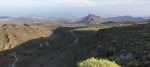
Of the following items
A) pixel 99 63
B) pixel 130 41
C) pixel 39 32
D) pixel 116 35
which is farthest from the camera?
pixel 39 32

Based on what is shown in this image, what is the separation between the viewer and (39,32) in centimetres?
11544

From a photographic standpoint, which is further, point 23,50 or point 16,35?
point 16,35

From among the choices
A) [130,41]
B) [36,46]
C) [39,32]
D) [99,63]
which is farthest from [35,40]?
[99,63]

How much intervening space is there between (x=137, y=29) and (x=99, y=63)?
32.5 metres

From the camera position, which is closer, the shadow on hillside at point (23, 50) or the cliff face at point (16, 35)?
the shadow on hillside at point (23, 50)

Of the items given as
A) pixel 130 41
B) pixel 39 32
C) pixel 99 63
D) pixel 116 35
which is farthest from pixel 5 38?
pixel 99 63

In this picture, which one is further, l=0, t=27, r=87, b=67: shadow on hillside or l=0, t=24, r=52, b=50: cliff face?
l=0, t=24, r=52, b=50: cliff face

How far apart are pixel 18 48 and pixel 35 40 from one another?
40.3ft

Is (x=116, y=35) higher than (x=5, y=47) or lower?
higher

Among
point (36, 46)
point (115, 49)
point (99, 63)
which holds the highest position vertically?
point (99, 63)

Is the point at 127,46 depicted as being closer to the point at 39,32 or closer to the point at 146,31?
the point at 146,31

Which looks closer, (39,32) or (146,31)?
(146,31)

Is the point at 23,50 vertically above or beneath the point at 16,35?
beneath

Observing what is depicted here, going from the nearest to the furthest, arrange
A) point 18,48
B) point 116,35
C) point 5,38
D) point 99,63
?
point 99,63, point 116,35, point 18,48, point 5,38
